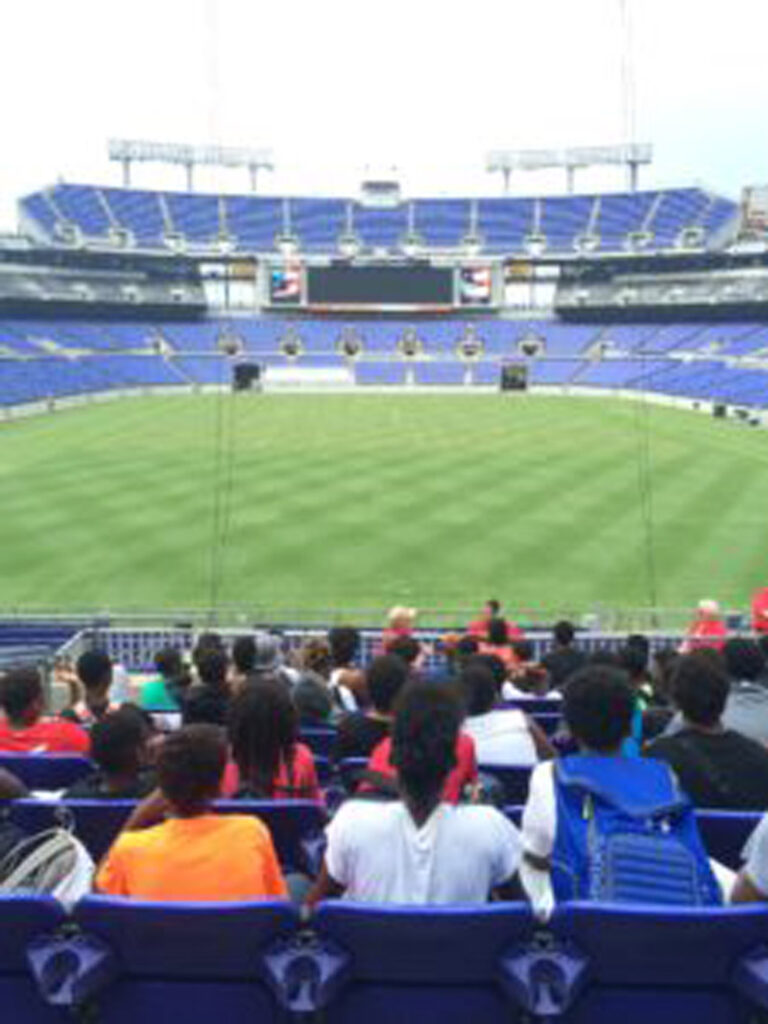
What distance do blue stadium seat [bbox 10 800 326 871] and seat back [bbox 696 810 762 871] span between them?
64.5 inches

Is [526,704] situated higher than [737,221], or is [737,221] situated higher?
[737,221]

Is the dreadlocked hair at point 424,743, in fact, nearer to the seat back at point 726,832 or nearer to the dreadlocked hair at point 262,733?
the dreadlocked hair at point 262,733

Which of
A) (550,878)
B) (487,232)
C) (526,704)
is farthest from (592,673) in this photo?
(487,232)

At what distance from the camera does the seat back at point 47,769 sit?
18.3ft

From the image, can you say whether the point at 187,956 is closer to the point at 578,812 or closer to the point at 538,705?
the point at 578,812

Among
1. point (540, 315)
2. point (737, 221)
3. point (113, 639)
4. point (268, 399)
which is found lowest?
point (113, 639)

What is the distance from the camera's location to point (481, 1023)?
10.4 feet

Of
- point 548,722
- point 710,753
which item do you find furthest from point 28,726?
point 710,753

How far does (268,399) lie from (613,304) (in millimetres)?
37460

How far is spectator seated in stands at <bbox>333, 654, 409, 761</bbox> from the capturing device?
5863 mm

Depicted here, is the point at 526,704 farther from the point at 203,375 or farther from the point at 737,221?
the point at 737,221

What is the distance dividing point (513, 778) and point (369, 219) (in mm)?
96853

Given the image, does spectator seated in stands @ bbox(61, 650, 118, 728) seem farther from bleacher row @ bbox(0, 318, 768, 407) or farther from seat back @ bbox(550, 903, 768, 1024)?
bleacher row @ bbox(0, 318, 768, 407)

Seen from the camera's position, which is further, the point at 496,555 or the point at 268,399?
the point at 268,399
